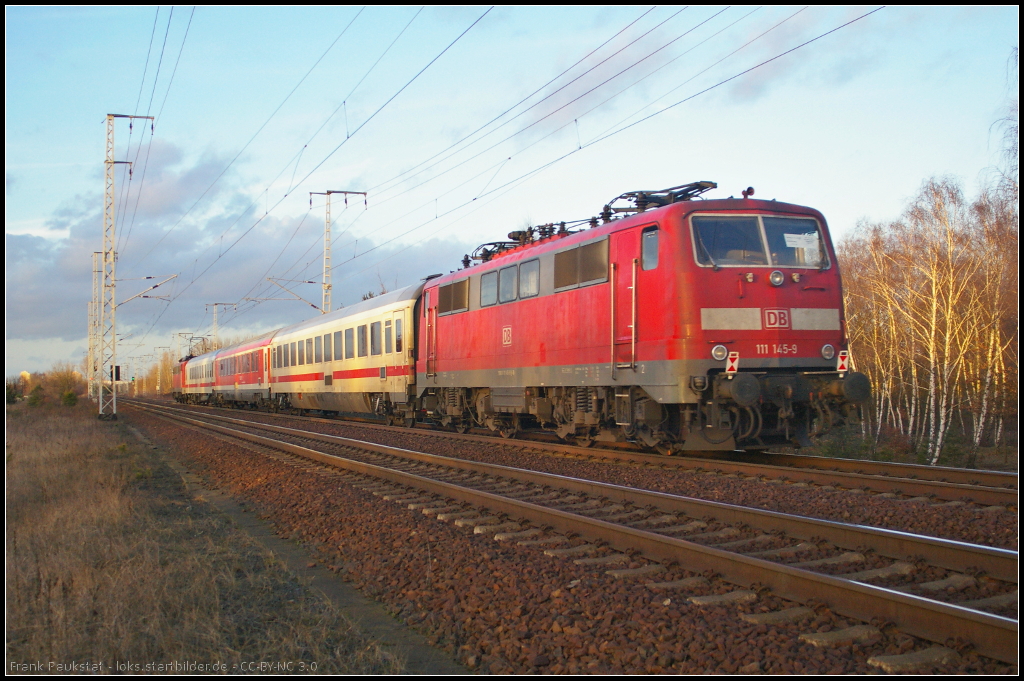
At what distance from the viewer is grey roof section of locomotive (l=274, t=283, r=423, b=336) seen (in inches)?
789

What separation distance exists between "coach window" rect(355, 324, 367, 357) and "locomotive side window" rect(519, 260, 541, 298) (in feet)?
33.3

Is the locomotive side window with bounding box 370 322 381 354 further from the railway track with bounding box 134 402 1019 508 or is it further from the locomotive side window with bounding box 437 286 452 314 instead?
the railway track with bounding box 134 402 1019 508

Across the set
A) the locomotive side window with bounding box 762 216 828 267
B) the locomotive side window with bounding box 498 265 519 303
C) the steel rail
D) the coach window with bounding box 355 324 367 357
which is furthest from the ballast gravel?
the coach window with bounding box 355 324 367 357

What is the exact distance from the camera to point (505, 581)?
5691mm

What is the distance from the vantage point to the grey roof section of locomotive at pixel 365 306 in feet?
65.7

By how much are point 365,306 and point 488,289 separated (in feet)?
31.2

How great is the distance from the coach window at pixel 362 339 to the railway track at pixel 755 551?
43.8 feet

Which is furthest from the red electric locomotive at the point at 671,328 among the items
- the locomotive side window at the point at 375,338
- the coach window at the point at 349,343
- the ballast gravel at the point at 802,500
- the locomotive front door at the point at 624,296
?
the coach window at the point at 349,343

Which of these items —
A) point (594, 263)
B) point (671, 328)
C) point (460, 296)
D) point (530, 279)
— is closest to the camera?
point (671, 328)

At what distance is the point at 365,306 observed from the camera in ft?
78.0

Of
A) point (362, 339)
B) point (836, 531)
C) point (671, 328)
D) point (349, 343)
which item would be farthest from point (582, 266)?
point (349, 343)

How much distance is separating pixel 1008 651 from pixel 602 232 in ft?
28.4

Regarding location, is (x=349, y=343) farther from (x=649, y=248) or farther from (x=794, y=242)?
(x=794, y=242)

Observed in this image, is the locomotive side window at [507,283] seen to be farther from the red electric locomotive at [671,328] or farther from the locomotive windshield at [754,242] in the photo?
the locomotive windshield at [754,242]
